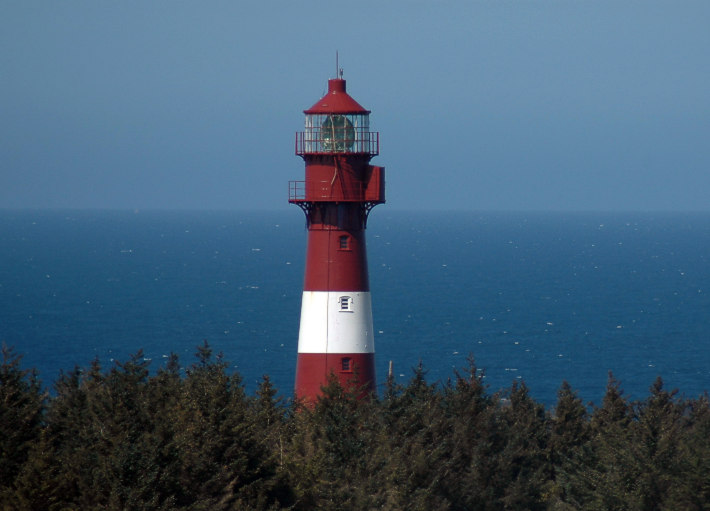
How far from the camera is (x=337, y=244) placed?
2961 centimetres

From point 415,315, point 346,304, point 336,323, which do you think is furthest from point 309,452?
point 415,315

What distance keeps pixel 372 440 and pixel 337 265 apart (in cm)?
663

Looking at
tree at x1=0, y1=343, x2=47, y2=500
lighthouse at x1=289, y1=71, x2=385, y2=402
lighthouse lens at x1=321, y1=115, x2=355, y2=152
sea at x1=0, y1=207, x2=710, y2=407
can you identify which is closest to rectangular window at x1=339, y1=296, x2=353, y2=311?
lighthouse at x1=289, y1=71, x2=385, y2=402

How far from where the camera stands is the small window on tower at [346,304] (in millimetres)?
29531

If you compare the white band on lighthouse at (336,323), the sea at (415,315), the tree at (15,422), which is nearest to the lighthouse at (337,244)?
the white band on lighthouse at (336,323)

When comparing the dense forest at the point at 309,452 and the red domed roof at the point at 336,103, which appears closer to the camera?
the dense forest at the point at 309,452

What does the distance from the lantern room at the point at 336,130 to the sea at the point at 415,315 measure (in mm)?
5691

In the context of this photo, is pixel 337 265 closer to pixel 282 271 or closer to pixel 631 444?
pixel 631 444

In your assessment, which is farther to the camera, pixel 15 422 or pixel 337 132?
pixel 337 132

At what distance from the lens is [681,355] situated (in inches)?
2953

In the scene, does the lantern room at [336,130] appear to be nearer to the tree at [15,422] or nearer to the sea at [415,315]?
the sea at [415,315]

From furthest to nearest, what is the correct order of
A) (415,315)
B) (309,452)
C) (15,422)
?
(415,315)
(309,452)
(15,422)

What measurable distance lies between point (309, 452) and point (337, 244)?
7.13 meters

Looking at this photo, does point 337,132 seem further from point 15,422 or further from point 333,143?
point 15,422
